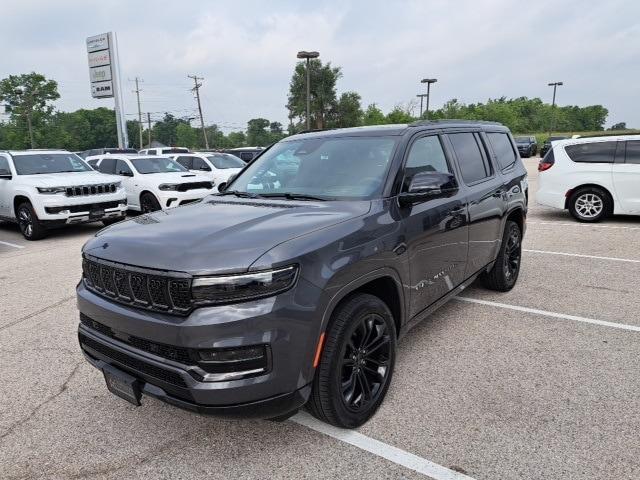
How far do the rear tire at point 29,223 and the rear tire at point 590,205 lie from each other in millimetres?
10897

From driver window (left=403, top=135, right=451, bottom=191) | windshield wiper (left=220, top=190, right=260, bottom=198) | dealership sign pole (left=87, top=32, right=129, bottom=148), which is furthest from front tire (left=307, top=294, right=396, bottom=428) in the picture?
dealership sign pole (left=87, top=32, right=129, bottom=148)

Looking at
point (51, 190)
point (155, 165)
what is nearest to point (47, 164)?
point (51, 190)

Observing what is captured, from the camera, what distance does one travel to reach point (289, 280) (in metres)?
2.29

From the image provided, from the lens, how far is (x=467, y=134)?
4.48 metres

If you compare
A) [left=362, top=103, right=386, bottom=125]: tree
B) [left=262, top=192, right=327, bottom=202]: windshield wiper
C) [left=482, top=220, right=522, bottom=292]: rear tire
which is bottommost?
[left=482, top=220, right=522, bottom=292]: rear tire

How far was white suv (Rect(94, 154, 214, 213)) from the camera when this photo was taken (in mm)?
11438

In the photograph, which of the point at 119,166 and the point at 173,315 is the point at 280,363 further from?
the point at 119,166

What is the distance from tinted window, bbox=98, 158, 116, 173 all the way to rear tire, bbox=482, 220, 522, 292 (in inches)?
425

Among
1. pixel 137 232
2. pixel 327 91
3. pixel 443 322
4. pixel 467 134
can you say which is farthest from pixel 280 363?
pixel 327 91

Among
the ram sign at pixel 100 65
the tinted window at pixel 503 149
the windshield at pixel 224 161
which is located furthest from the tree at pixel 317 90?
the tinted window at pixel 503 149

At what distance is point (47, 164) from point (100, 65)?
22363 mm

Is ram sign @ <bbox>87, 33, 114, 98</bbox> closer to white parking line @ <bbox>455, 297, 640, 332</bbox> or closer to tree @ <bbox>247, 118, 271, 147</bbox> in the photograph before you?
white parking line @ <bbox>455, 297, 640, 332</bbox>

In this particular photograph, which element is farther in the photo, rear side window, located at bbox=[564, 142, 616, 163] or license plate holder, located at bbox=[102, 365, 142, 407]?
rear side window, located at bbox=[564, 142, 616, 163]

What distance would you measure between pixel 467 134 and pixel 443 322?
71.0 inches
